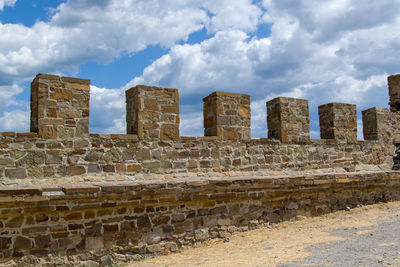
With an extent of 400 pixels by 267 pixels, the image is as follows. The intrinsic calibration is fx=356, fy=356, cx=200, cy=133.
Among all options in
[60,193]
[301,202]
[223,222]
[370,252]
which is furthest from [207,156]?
[370,252]

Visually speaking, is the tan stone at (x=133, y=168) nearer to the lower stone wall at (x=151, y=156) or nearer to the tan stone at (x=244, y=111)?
the lower stone wall at (x=151, y=156)

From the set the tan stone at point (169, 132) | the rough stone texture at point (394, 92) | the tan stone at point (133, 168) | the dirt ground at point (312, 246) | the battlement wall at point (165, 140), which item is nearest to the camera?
the dirt ground at point (312, 246)

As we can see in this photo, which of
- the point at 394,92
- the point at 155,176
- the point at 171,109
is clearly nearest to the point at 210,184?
the point at 155,176

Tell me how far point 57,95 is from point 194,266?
362 centimetres

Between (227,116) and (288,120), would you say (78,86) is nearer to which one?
(227,116)

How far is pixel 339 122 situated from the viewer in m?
9.20

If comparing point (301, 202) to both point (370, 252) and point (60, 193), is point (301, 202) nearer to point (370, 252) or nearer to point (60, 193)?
point (370, 252)

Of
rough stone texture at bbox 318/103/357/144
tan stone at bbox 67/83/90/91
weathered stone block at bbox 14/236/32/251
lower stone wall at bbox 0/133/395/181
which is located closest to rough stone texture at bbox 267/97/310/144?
lower stone wall at bbox 0/133/395/181

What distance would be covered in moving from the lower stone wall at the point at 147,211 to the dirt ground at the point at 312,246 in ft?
0.94

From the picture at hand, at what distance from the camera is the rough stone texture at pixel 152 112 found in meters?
6.72

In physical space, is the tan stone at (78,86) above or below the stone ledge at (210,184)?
above

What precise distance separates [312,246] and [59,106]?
4.81 m

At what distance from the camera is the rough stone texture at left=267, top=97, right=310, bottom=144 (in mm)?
8391

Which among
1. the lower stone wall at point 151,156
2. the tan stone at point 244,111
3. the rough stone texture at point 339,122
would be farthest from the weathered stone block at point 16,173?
the rough stone texture at point 339,122
